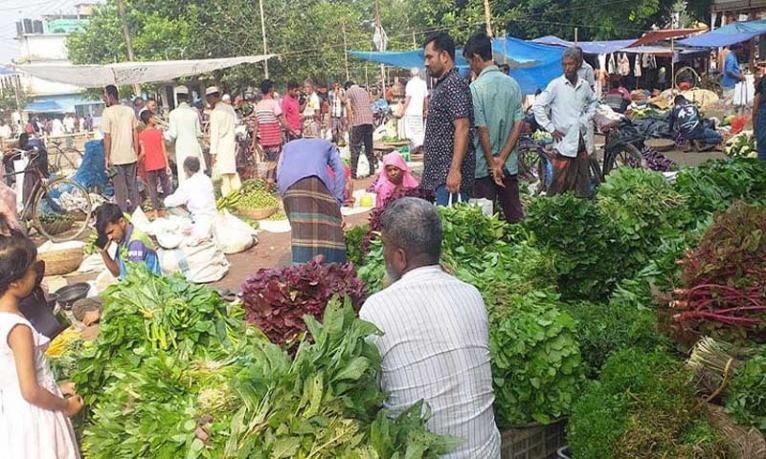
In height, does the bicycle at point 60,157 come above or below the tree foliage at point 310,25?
below

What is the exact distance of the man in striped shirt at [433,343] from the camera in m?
2.42

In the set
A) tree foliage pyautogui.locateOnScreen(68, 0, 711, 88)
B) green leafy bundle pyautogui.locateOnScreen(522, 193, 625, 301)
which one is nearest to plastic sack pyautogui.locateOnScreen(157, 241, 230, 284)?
green leafy bundle pyautogui.locateOnScreen(522, 193, 625, 301)

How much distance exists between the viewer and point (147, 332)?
3.09m

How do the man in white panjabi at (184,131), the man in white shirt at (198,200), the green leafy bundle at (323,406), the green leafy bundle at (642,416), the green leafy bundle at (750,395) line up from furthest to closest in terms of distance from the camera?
the man in white panjabi at (184,131) < the man in white shirt at (198,200) < the green leafy bundle at (750,395) < the green leafy bundle at (642,416) < the green leafy bundle at (323,406)

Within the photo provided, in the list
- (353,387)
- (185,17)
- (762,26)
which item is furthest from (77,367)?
(185,17)

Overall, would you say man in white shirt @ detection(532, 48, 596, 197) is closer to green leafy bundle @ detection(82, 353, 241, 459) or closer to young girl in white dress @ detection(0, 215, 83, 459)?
green leafy bundle @ detection(82, 353, 241, 459)

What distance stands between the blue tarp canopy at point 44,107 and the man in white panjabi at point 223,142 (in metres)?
52.5

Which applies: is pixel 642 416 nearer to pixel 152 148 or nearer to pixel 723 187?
pixel 723 187

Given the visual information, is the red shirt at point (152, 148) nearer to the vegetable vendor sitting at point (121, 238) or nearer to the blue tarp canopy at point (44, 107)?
the vegetable vendor sitting at point (121, 238)

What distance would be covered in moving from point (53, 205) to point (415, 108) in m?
6.78

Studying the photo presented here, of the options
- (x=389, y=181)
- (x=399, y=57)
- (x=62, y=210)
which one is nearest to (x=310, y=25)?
(x=399, y=57)

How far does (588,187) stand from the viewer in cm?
718

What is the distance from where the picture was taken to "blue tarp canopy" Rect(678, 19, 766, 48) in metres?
18.6

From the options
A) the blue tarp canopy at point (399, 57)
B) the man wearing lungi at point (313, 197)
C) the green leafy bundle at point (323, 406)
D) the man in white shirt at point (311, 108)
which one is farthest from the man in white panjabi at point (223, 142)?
the green leafy bundle at point (323, 406)
